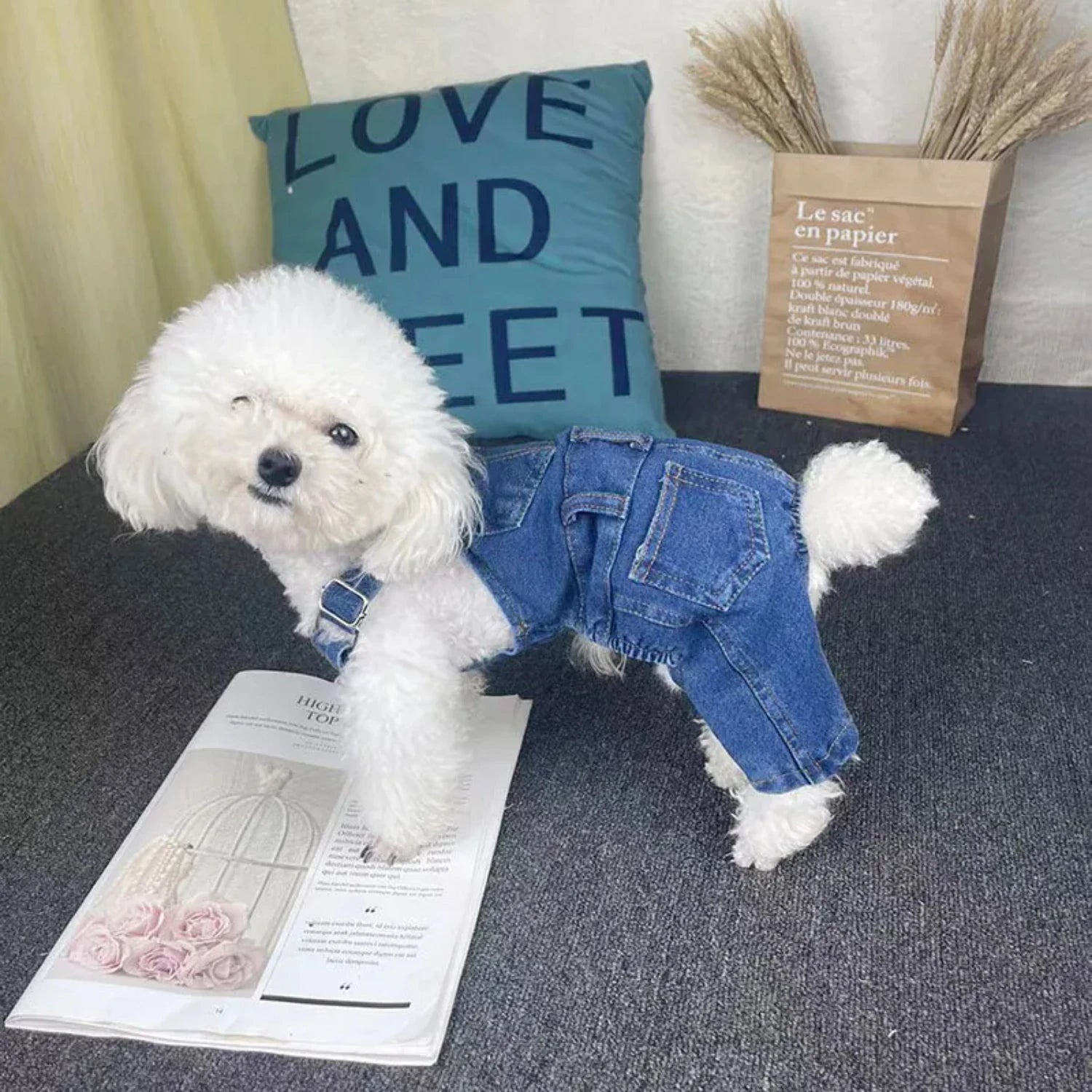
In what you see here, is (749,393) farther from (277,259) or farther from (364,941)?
(364,941)

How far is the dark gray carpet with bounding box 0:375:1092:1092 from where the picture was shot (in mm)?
698

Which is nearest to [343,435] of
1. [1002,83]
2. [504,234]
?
[504,234]

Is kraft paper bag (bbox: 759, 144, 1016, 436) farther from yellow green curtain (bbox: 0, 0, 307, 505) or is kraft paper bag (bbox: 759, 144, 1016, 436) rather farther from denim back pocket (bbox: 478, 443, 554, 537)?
yellow green curtain (bbox: 0, 0, 307, 505)

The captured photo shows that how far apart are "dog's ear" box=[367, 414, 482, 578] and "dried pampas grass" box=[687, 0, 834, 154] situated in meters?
0.78

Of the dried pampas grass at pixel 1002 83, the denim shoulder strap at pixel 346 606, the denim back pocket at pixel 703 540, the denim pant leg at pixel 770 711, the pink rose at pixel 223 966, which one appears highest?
the dried pampas grass at pixel 1002 83

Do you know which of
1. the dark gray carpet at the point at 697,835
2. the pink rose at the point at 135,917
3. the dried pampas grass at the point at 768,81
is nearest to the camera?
the dark gray carpet at the point at 697,835

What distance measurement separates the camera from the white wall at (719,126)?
1352mm

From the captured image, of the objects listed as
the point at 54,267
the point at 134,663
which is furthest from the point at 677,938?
the point at 54,267

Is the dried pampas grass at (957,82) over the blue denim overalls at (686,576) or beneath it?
over

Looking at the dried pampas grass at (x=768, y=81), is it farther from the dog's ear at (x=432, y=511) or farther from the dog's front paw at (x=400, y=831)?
the dog's front paw at (x=400, y=831)

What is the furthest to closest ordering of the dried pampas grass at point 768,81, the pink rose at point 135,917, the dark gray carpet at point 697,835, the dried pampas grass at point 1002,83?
the dried pampas grass at point 768,81
the dried pampas grass at point 1002,83
the pink rose at point 135,917
the dark gray carpet at point 697,835

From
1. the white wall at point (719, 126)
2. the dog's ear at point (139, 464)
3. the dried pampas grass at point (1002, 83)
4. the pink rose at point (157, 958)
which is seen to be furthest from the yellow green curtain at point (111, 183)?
the dried pampas grass at point (1002, 83)

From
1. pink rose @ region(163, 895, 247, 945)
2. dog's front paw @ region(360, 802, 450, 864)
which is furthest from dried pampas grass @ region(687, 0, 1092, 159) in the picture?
pink rose @ region(163, 895, 247, 945)

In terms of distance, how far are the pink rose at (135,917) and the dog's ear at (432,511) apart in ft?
1.13
